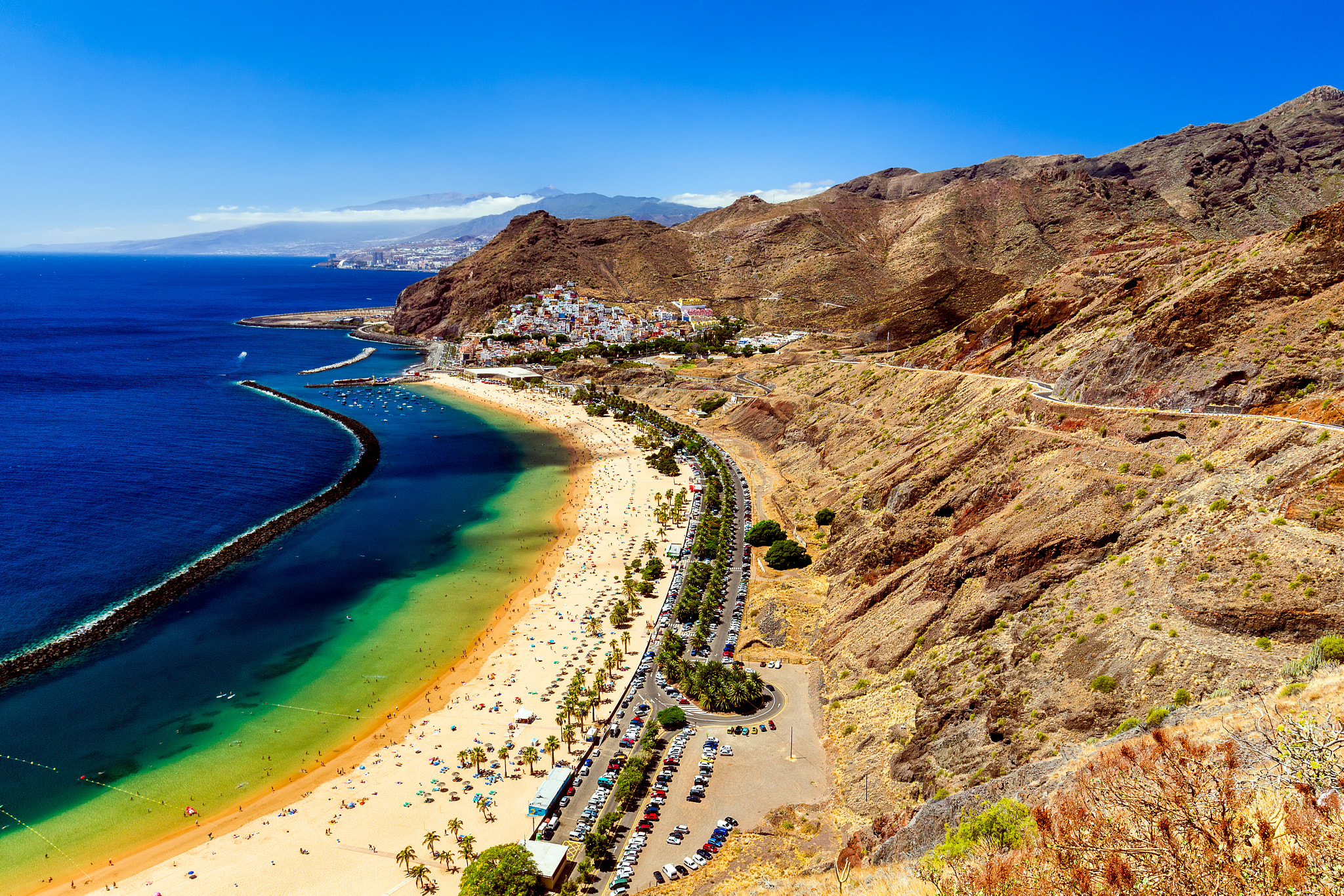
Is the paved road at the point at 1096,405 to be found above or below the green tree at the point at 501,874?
above

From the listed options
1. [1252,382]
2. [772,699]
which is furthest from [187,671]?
[1252,382]

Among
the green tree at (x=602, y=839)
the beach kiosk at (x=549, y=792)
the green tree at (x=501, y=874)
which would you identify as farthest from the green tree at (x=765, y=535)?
the green tree at (x=501, y=874)

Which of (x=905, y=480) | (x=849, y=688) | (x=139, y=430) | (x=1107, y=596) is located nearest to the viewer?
(x=1107, y=596)

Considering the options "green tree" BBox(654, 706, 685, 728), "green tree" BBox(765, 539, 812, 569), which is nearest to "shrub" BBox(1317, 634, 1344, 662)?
"green tree" BBox(654, 706, 685, 728)

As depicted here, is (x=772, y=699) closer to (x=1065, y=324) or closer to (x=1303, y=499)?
(x=1303, y=499)

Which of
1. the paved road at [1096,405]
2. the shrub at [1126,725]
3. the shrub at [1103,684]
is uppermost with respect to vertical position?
the paved road at [1096,405]

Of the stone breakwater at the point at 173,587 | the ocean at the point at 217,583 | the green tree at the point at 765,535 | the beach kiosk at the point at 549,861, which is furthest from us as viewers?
the green tree at the point at 765,535

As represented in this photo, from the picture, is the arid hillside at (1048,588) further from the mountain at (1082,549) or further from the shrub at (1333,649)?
the shrub at (1333,649)
